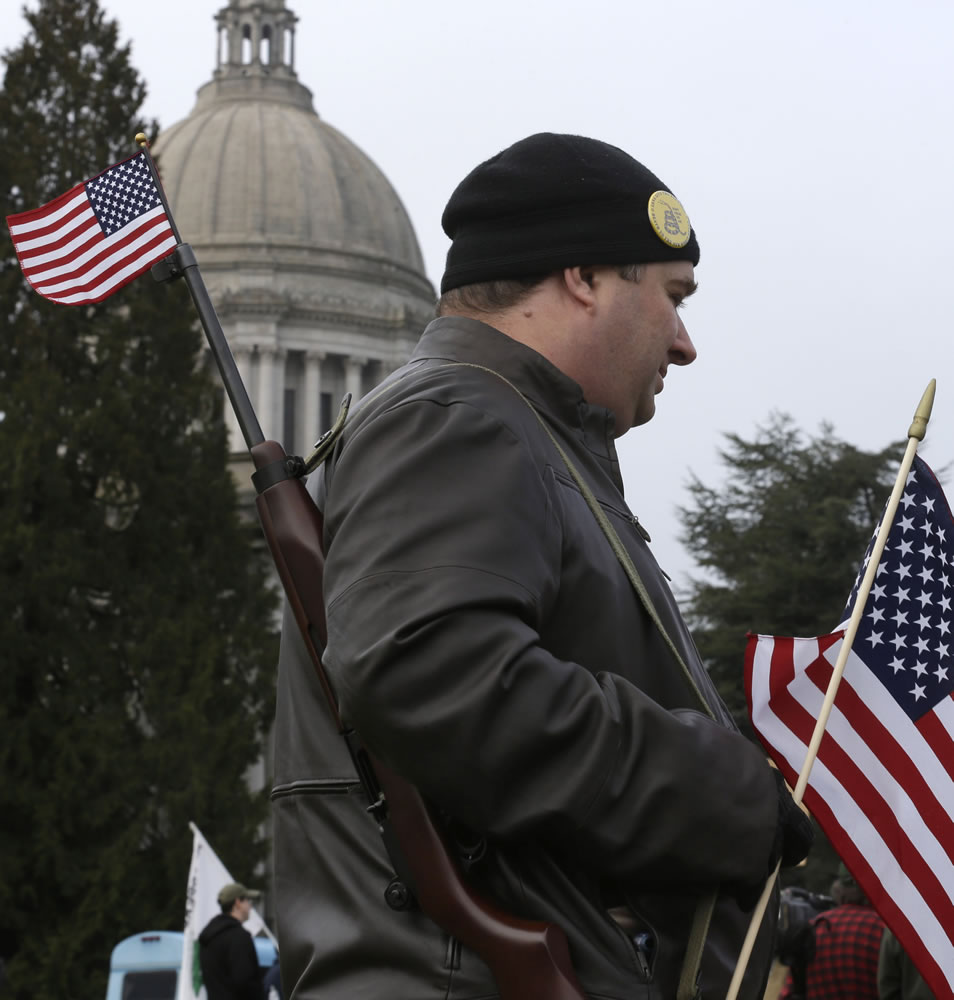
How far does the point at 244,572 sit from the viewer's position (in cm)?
2409

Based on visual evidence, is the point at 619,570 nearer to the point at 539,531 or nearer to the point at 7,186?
the point at 539,531

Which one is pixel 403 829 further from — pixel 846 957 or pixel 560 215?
pixel 846 957

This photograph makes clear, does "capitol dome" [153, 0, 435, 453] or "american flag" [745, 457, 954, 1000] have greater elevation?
"capitol dome" [153, 0, 435, 453]

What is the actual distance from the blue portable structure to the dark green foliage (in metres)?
15.5

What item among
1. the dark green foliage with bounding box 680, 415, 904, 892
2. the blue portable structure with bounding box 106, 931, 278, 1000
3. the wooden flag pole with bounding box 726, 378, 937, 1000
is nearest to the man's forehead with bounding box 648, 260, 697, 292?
the wooden flag pole with bounding box 726, 378, 937, 1000

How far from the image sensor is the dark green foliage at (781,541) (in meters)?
32.4

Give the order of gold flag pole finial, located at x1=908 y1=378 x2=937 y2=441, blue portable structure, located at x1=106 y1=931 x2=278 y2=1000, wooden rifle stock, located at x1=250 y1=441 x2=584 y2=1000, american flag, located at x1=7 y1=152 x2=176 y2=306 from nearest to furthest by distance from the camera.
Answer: wooden rifle stock, located at x1=250 y1=441 x2=584 y2=1000 < gold flag pole finial, located at x1=908 y1=378 x2=937 y2=441 < american flag, located at x1=7 y1=152 x2=176 y2=306 < blue portable structure, located at x1=106 y1=931 x2=278 y2=1000

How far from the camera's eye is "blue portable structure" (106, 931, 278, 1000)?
53.4 feet

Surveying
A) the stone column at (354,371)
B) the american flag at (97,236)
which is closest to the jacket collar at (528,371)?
the american flag at (97,236)

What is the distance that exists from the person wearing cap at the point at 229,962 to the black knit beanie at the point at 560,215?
28.9ft

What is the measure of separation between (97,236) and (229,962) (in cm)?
801

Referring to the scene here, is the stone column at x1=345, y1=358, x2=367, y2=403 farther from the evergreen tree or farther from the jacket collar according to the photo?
the jacket collar

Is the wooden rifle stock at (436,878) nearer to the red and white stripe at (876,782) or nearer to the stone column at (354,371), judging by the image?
the red and white stripe at (876,782)

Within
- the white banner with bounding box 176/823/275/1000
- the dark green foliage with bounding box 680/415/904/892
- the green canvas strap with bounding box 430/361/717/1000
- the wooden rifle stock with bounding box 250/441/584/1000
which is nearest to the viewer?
the wooden rifle stock with bounding box 250/441/584/1000
